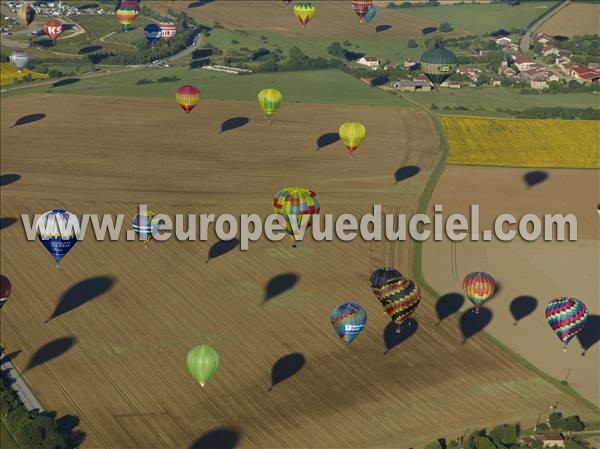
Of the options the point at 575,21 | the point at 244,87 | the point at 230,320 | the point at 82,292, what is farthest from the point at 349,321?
the point at 575,21

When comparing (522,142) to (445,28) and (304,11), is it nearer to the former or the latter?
(304,11)

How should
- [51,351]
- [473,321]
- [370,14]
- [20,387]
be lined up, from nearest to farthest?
[20,387], [51,351], [473,321], [370,14]

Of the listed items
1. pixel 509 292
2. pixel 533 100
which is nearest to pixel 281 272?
pixel 509 292

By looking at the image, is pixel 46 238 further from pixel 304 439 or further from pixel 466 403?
pixel 466 403

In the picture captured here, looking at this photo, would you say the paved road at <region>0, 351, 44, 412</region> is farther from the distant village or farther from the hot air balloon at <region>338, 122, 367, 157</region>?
the distant village

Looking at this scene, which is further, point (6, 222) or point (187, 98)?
point (187, 98)

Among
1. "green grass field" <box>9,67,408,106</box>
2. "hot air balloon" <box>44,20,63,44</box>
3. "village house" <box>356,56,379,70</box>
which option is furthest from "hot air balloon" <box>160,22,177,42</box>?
"village house" <box>356,56,379,70</box>
